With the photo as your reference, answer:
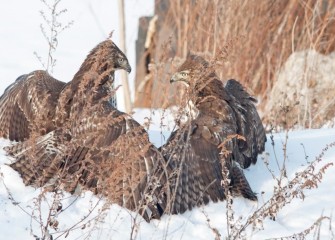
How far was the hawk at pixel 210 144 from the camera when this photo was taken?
747cm

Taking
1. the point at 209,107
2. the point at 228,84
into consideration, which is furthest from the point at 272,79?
the point at 209,107

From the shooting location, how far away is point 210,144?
7902mm

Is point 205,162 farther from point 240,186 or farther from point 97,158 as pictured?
point 97,158

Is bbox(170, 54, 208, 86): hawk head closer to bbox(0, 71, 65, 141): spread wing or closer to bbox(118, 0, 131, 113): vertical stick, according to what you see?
bbox(0, 71, 65, 141): spread wing

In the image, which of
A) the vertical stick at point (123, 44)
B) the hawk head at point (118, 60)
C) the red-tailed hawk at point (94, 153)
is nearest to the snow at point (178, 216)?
the red-tailed hawk at point (94, 153)

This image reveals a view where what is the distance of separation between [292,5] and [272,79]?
1.09m

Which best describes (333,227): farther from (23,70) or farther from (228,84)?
(23,70)

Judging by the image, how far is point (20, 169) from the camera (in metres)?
7.48

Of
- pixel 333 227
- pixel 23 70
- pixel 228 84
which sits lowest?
pixel 23 70

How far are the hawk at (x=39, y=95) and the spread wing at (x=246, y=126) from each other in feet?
3.27

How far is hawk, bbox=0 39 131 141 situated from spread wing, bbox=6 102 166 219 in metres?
0.35

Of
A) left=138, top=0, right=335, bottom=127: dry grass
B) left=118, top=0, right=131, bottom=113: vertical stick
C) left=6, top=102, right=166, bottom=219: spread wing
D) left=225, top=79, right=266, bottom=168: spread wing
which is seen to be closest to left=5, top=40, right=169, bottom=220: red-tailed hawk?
left=6, top=102, right=166, bottom=219: spread wing

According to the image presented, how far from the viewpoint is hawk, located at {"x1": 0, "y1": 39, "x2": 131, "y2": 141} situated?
806 cm

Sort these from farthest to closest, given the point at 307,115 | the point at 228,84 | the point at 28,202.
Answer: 1. the point at 307,115
2. the point at 228,84
3. the point at 28,202
